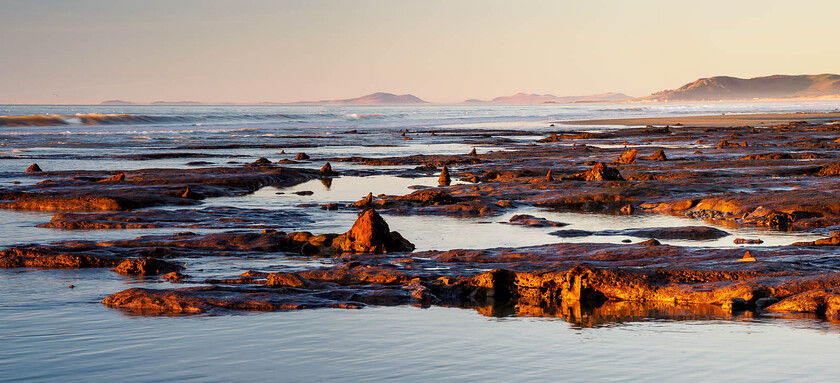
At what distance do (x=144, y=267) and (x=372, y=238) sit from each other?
3.76m

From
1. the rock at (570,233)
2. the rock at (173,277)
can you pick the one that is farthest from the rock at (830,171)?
the rock at (173,277)

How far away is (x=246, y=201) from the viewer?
27.0 m

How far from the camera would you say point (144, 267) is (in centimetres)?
1429

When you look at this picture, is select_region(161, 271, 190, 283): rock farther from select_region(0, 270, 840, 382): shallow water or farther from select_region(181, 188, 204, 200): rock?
select_region(181, 188, 204, 200): rock

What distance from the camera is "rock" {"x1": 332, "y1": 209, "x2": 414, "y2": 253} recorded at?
1592cm

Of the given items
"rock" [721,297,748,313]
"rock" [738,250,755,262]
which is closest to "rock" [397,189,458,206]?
"rock" [738,250,755,262]

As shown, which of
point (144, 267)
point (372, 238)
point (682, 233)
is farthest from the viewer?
point (682, 233)

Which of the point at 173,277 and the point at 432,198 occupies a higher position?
the point at 173,277

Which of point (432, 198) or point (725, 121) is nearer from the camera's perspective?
point (432, 198)

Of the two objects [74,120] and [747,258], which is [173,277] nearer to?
[747,258]

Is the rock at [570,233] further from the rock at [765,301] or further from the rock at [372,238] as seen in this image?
the rock at [765,301]

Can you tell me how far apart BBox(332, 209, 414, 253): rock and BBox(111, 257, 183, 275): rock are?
3150mm

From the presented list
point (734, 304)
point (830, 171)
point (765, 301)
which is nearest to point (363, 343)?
point (734, 304)

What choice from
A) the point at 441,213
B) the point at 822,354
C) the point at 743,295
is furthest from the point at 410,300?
the point at 441,213
